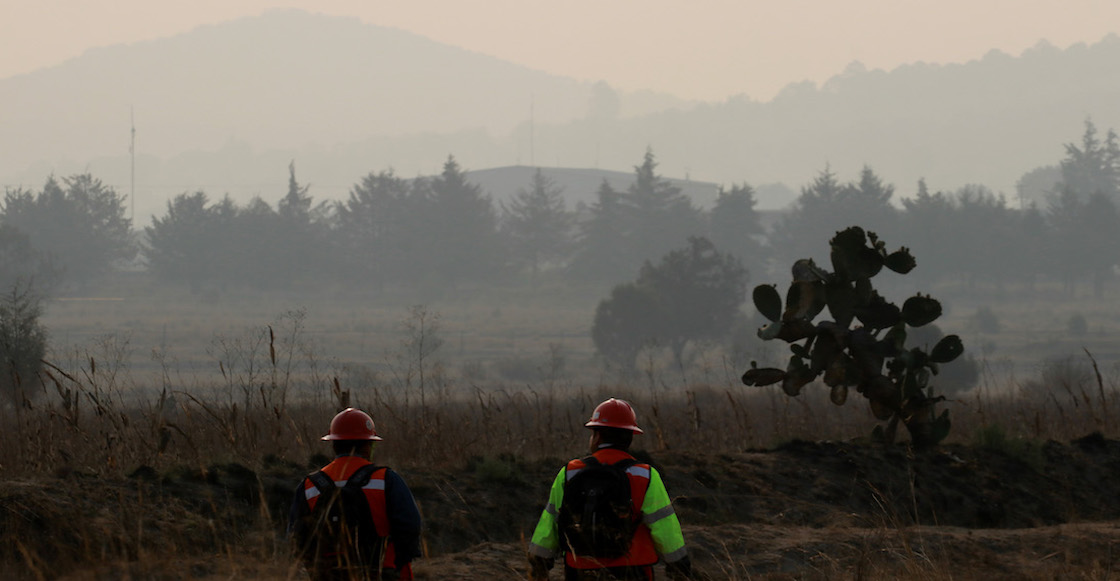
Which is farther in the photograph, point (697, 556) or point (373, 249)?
point (373, 249)

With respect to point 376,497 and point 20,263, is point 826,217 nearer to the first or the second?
point 20,263

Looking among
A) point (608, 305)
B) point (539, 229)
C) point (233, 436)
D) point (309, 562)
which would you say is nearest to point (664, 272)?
point (608, 305)

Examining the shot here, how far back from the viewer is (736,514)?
1108 cm

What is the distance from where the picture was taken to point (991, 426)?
1398 cm

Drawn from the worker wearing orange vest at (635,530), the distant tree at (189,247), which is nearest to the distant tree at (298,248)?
the distant tree at (189,247)

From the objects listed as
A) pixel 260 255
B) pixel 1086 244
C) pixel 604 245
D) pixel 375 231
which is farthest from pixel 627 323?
pixel 1086 244

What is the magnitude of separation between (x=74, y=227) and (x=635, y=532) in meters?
96.7

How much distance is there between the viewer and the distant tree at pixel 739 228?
9119 cm

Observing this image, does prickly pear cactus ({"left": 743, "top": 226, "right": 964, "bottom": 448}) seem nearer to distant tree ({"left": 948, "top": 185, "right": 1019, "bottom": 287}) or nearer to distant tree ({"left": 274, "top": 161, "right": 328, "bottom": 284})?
distant tree ({"left": 948, "top": 185, "right": 1019, "bottom": 287})

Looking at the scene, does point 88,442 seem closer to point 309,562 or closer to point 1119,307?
point 309,562

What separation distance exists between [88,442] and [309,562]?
5.61m

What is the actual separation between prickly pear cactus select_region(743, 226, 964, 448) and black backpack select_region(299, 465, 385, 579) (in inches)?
327

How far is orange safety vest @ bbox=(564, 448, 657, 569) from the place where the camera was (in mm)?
5770

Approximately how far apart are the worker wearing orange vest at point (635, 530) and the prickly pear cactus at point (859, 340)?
775cm
